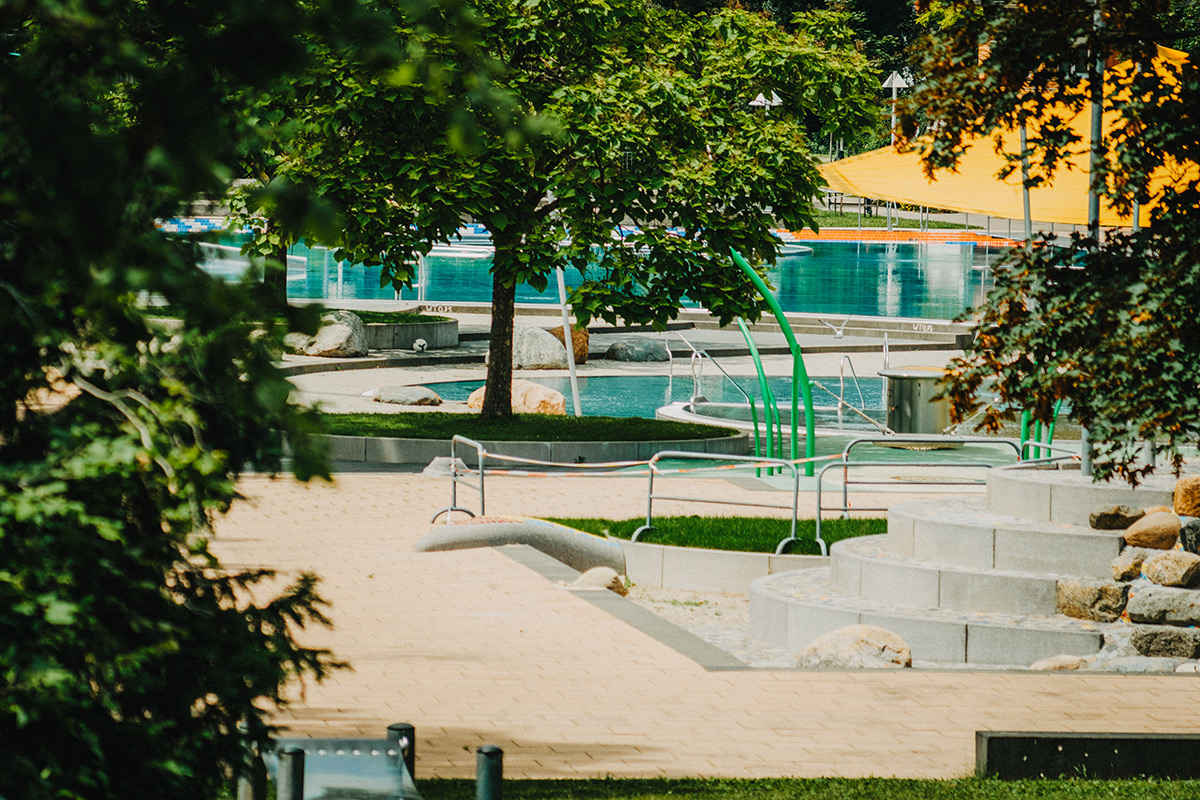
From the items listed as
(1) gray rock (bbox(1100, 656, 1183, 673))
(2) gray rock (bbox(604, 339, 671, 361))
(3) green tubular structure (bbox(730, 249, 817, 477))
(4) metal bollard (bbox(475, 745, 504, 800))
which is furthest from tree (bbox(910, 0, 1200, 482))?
A: (2) gray rock (bbox(604, 339, 671, 361))

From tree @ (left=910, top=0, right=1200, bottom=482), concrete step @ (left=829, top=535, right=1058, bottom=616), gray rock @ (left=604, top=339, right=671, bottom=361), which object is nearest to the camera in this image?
tree @ (left=910, top=0, right=1200, bottom=482)

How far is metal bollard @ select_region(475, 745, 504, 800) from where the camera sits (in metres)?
4.54

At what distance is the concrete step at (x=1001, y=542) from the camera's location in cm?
1027

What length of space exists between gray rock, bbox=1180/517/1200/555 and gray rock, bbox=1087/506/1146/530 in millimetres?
286

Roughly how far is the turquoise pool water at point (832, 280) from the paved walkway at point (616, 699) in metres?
26.7

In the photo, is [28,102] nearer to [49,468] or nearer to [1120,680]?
[49,468]

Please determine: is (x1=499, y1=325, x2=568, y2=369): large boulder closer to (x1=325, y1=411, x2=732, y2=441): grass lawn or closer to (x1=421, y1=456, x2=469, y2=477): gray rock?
(x1=325, y1=411, x2=732, y2=441): grass lawn

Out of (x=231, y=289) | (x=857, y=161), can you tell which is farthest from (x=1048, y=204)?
(x=231, y=289)

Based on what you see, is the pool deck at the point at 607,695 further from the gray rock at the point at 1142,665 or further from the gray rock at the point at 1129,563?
the gray rock at the point at 1129,563

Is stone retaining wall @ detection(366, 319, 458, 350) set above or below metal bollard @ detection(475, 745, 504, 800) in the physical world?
above

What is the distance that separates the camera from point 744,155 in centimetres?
1780

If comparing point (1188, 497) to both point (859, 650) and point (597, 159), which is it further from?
point (597, 159)

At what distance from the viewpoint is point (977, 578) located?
407 inches

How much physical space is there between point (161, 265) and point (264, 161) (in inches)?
114
